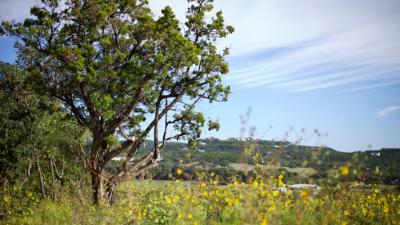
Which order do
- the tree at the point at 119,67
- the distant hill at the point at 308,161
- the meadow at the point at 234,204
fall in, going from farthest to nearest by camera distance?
the tree at the point at 119,67 → the meadow at the point at 234,204 → the distant hill at the point at 308,161

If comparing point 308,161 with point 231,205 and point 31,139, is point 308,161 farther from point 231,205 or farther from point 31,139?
point 31,139

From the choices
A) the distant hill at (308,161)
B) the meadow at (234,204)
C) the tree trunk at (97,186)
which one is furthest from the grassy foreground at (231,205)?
the tree trunk at (97,186)

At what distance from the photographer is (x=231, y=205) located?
8.05 metres

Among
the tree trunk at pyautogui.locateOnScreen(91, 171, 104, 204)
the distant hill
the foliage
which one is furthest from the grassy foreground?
the foliage

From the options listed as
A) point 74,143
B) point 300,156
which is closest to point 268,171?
point 300,156

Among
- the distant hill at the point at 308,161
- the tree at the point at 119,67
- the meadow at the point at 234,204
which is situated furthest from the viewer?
the tree at the point at 119,67

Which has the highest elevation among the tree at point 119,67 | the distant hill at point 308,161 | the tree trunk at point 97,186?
the tree at point 119,67

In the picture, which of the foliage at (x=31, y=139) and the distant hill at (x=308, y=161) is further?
the foliage at (x=31, y=139)

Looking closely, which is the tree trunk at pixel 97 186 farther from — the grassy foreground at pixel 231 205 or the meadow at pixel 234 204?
the grassy foreground at pixel 231 205

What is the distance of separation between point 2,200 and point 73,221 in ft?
18.6

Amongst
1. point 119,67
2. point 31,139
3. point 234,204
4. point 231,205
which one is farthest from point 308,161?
point 31,139

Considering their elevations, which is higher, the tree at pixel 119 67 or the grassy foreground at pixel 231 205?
the tree at pixel 119 67

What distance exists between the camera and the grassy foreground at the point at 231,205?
6844 millimetres

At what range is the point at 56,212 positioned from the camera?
11.5 m
